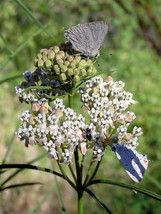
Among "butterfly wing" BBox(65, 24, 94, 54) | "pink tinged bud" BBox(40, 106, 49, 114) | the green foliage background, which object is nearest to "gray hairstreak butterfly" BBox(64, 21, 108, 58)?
"butterfly wing" BBox(65, 24, 94, 54)

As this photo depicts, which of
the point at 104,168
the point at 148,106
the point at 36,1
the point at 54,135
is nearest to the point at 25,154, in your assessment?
the point at 104,168

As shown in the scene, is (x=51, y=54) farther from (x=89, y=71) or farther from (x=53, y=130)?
(x=53, y=130)

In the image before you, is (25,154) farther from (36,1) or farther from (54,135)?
(54,135)

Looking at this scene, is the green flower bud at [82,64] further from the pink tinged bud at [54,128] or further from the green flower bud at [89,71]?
the pink tinged bud at [54,128]

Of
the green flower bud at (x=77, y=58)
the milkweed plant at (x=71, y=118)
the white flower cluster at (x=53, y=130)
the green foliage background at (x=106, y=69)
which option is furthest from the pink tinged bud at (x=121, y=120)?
the green foliage background at (x=106, y=69)

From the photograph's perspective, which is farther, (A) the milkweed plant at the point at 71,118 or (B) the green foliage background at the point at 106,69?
(B) the green foliage background at the point at 106,69

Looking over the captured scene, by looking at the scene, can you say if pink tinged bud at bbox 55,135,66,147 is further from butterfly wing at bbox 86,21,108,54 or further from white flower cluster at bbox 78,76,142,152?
butterfly wing at bbox 86,21,108,54

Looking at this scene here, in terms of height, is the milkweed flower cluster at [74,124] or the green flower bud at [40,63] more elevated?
the green flower bud at [40,63]

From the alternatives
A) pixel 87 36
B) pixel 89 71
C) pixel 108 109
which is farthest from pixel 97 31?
pixel 108 109
